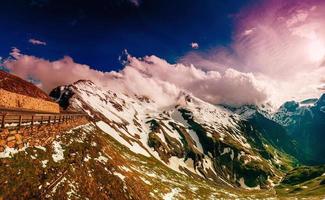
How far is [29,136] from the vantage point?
30672 millimetres

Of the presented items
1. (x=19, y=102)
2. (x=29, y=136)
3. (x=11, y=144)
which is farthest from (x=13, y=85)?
(x=11, y=144)

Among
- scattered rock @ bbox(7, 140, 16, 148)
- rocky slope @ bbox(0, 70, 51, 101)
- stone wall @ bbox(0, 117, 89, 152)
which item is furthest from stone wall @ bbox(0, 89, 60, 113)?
scattered rock @ bbox(7, 140, 16, 148)

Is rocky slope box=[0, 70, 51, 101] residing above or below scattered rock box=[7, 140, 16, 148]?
above

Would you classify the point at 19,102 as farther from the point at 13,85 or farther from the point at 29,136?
the point at 29,136

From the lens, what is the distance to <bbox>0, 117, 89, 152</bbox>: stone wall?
84.5 ft

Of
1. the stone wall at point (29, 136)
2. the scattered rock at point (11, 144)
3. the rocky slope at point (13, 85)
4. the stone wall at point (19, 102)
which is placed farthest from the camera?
the rocky slope at point (13, 85)

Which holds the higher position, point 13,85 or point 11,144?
point 13,85

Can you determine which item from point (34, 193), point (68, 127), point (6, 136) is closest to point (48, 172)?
point (34, 193)

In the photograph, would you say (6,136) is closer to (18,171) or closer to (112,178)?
(18,171)

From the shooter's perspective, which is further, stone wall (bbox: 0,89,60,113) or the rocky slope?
the rocky slope

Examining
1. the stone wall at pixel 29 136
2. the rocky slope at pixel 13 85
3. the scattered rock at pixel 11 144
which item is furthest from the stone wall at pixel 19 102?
the scattered rock at pixel 11 144

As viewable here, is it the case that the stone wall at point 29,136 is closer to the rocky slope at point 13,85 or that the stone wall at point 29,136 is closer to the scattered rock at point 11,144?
the scattered rock at point 11,144

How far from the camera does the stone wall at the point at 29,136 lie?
84.5 feet

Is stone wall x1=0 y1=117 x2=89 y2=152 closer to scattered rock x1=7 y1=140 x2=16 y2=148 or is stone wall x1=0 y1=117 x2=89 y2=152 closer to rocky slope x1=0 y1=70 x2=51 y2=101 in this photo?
scattered rock x1=7 y1=140 x2=16 y2=148
